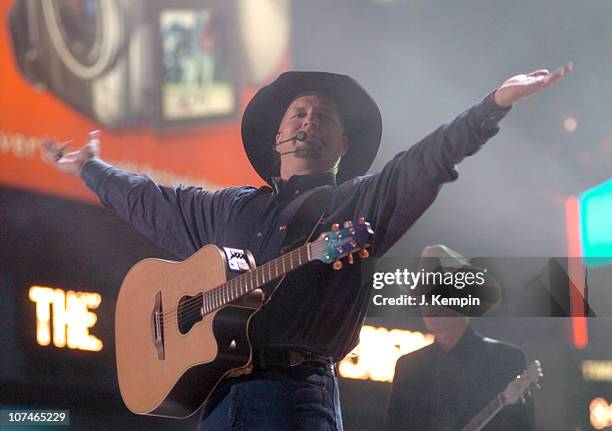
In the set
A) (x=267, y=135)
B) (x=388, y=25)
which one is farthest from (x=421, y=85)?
(x=267, y=135)

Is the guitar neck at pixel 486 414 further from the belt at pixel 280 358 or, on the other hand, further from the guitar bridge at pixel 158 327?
the guitar bridge at pixel 158 327

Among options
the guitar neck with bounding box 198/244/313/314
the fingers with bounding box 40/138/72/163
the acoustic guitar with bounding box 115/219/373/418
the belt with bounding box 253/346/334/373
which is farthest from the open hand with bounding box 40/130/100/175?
the belt with bounding box 253/346/334/373

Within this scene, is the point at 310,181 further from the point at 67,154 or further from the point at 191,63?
the point at 67,154

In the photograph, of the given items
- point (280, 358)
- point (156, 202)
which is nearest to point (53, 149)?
point (156, 202)

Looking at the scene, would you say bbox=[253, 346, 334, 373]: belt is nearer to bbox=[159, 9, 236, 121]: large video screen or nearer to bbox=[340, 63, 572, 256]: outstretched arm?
bbox=[340, 63, 572, 256]: outstretched arm

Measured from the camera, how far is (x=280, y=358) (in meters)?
2.73

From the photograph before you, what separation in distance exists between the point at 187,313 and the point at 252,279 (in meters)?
0.27

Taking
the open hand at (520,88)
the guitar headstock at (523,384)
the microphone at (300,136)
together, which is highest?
the microphone at (300,136)

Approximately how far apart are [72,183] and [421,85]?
1.34 m

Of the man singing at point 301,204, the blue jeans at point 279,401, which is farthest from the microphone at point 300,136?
the blue jeans at point 279,401

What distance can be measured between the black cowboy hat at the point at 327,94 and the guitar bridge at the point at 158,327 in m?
0.58

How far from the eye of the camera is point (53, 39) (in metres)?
3.57

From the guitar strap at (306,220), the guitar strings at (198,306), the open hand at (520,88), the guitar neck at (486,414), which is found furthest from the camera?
the guitar neck at (486,414)

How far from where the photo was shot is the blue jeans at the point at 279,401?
2.69 m
